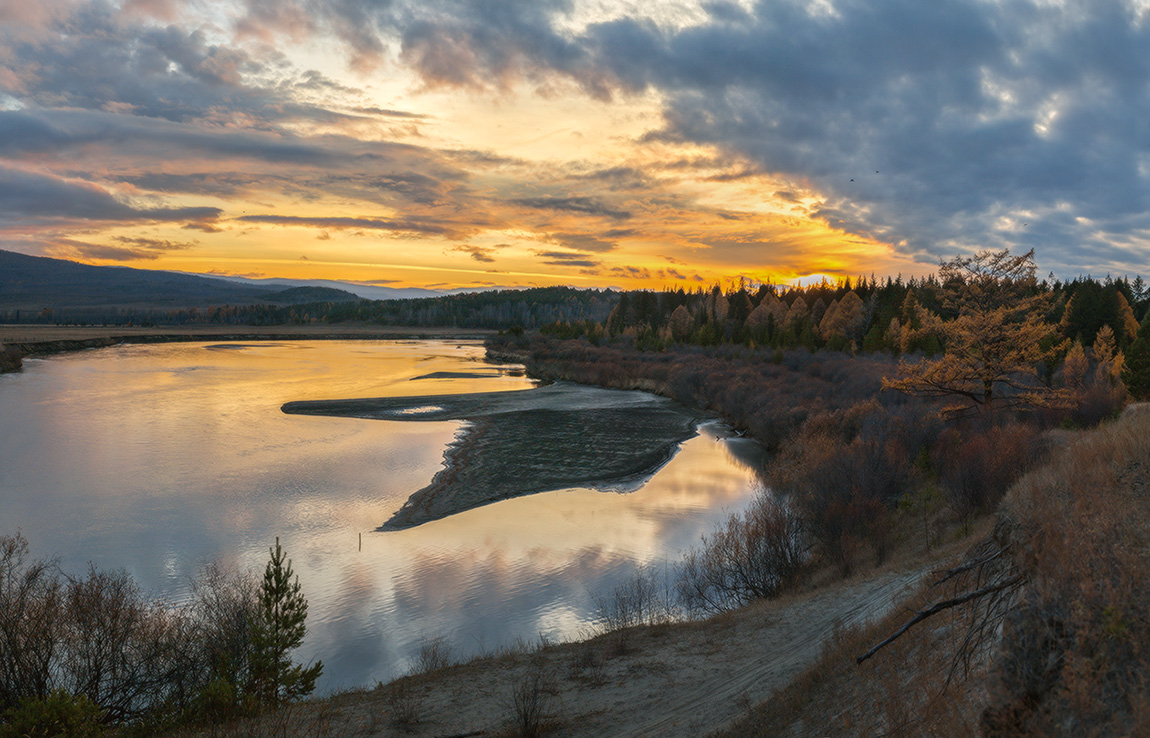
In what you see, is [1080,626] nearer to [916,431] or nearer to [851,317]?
[916,431]

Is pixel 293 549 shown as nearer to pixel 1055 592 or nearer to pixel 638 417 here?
pixel 1055 592

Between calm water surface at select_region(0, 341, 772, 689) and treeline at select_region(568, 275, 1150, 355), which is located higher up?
treeline at select_region(568, 275, 1150, 355)

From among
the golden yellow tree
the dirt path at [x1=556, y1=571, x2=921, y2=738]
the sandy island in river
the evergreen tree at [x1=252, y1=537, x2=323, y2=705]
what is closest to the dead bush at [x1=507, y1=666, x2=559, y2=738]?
the dirt path at [x1=556, y1=571, x2=921, y2=738]

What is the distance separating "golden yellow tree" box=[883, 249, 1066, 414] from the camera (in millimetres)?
24750

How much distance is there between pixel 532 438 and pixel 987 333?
25.4 meters

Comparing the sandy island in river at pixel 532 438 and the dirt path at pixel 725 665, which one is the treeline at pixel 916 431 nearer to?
the dirt path at pixel 725 665

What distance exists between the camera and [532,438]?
40.2m

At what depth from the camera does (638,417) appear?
160ft

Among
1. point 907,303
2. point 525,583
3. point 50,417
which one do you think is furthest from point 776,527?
point 907,303

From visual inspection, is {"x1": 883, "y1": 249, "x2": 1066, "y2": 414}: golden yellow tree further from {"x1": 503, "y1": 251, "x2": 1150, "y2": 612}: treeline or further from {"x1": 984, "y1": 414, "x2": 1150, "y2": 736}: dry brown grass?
{"x1": 984, "y1": 414, "x2": 1150, "y2": 736}: dry brown grass

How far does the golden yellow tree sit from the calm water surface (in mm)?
9726

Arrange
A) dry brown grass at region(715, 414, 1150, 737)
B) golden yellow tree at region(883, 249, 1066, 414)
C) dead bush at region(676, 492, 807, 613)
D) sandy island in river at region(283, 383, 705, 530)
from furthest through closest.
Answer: sandy island in river at region(283, 383, 705, 530) → golden yellow tree at region(883, 249, 1066, 414) → dead bush at region(676, 492, 807, 613) → dry brown grass at region(715, 414, 1150, 737)

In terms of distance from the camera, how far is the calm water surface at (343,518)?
56.5 feet

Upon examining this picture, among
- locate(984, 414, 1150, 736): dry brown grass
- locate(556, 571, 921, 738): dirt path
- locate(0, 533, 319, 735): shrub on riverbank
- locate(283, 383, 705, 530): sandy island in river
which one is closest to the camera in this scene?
locate(984, 414, 1150, 736): dry brown grass
